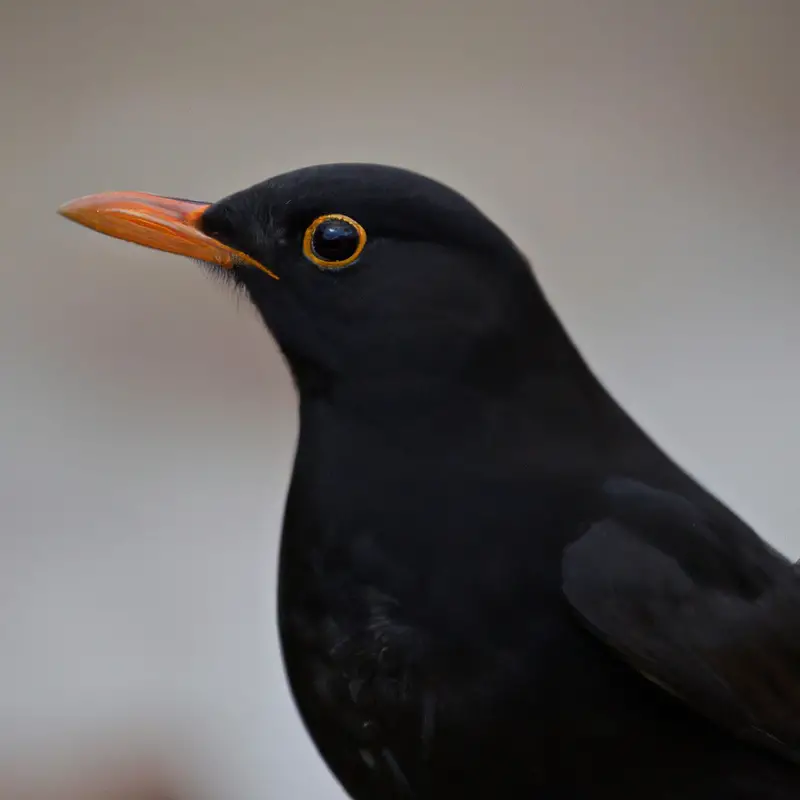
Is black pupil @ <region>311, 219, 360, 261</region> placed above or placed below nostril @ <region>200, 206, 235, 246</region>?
above

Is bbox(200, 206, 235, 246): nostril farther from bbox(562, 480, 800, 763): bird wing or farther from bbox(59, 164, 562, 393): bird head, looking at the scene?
bbox(562, 480, 800, 763): bird wing

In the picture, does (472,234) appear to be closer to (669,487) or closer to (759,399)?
(669,487)

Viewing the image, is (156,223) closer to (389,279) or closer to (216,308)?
(389,279)

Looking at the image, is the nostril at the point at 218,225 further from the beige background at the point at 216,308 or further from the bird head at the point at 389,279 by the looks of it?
the beige background at the point at 216,308

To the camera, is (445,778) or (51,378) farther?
(51,378)

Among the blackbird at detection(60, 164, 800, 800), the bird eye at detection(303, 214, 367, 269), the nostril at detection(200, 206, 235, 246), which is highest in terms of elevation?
the bird eye at detection(303, 214, 367, 269)

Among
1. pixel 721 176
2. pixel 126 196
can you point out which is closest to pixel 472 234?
pixel 126 196

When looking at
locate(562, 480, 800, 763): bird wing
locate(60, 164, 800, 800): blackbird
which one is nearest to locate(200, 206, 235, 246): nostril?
locate(60, 164, 800, 800): blackbird

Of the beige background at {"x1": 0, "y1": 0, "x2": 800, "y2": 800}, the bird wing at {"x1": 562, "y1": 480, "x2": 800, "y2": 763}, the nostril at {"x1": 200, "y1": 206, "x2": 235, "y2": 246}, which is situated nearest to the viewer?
the bird wing at {"x1": 562, "y1": 480, "x2": 800, "y2": 763}
